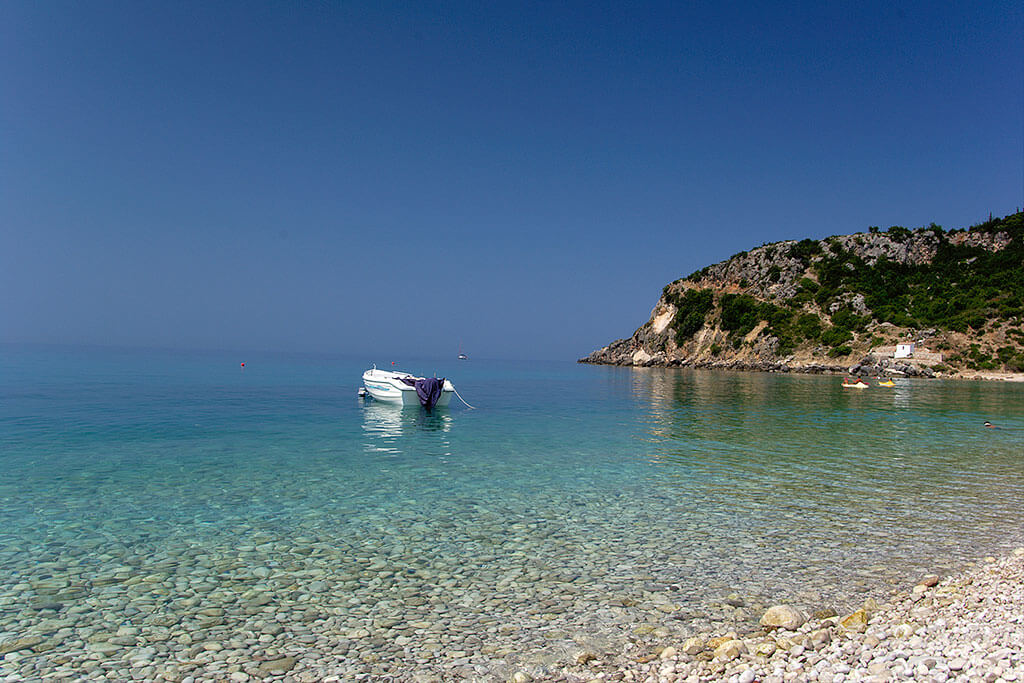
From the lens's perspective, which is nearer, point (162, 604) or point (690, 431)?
point (162, 604)

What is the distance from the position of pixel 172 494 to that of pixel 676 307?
13535 centimetres

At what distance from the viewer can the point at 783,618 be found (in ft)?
23.2

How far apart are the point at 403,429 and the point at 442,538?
54.9 ft

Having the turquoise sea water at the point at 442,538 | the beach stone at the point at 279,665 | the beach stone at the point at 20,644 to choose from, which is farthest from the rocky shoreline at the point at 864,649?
the beach stone at the point at 20,644

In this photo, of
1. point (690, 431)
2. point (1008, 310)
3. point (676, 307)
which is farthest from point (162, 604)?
point (676, 307)

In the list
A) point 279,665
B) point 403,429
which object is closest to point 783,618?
point 279,665

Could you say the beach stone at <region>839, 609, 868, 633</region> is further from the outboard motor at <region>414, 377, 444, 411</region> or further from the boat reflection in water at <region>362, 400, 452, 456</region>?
the outboard motor at <region>414, 377, 444, 411</region>

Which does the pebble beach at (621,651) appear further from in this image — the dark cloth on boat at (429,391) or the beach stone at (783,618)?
the dark cloth on boat at (429,391)

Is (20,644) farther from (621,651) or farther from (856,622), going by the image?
(856,622)

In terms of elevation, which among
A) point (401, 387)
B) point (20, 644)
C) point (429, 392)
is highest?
point (401, 387)

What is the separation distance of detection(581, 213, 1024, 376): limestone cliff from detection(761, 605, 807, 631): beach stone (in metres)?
91.1

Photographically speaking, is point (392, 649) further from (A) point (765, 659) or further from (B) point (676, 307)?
(B) point (676, 307)

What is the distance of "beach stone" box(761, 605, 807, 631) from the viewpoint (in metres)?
6.97

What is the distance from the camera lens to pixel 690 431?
87.6 ft
